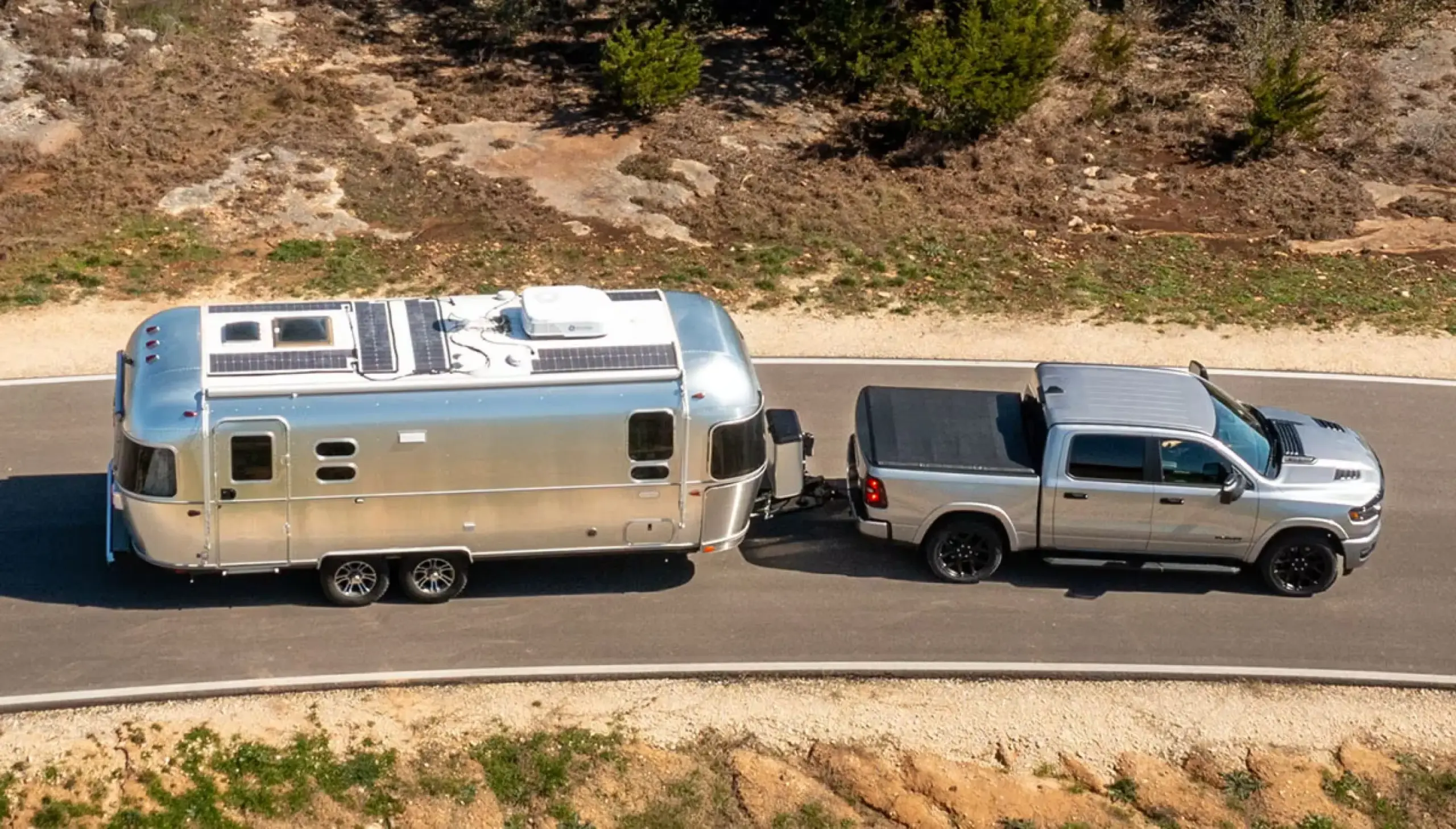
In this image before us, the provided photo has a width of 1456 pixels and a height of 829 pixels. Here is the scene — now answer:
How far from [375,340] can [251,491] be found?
1.91 meters

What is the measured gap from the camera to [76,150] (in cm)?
2691

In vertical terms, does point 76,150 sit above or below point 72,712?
above

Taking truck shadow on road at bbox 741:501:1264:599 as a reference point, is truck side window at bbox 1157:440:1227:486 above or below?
above

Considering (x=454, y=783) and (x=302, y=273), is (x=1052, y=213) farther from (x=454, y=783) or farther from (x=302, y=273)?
(x=454, y=783)

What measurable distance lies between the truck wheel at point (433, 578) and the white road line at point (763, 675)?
110cm

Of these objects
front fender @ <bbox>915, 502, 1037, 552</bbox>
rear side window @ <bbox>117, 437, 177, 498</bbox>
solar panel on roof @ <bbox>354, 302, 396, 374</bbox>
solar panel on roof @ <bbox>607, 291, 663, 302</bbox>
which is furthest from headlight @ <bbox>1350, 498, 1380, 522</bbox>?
rear side window @ <bbox>117, 437, 177, 498</bbox>

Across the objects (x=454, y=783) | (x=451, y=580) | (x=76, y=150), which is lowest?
(x=454, y=783)

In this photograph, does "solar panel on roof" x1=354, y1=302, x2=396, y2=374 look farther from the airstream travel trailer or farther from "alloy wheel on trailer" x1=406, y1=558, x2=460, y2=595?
"alloy wheel on trailer" x1=406, y1=558, x2=460, y2=595

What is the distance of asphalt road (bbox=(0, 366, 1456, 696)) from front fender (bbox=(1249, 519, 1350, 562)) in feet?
2.56

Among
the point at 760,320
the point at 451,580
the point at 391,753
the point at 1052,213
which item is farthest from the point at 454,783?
the point at 1052,213

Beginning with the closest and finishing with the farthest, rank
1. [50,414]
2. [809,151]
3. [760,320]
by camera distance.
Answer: [50,414]
[760,320]
[809,151]

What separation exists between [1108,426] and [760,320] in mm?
7812

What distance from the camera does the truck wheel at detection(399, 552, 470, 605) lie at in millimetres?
15547

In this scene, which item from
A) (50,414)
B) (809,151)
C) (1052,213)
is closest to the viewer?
(50,414)
